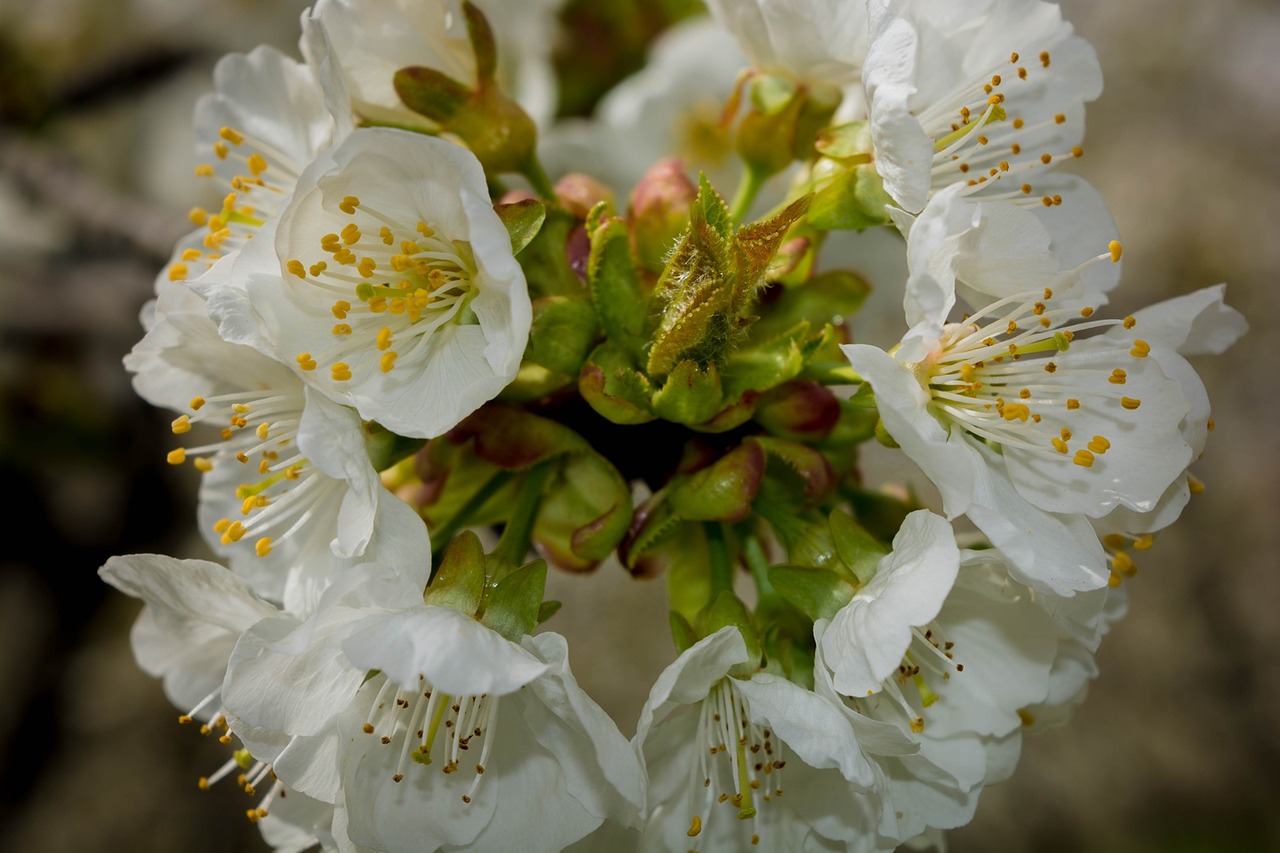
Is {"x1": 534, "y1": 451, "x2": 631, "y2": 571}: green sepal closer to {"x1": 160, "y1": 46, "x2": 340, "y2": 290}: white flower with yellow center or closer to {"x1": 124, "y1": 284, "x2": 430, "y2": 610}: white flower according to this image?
{"x1": 124, "y1": 284, "x2": 430, "y2": 610}: white flower

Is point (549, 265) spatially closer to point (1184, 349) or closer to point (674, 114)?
point (1184, 349)

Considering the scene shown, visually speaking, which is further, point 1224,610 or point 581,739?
point 1224,610

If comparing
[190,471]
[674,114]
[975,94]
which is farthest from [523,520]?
[190,471]

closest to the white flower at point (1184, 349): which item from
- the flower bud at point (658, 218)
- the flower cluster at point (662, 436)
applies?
the flower cluster at point (662, 436)

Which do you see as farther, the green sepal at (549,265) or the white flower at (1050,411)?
the green sepal at (549,265)

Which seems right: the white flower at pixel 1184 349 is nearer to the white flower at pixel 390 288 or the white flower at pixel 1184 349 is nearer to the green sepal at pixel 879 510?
the green sepal at pixel 879 510

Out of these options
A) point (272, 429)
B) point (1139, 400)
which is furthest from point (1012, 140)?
point (272, 429)

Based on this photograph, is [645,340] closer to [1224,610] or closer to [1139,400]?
[1139,400]

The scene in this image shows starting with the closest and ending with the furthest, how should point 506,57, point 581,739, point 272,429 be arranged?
point 581,739 < point 272,429 < point 506,57
